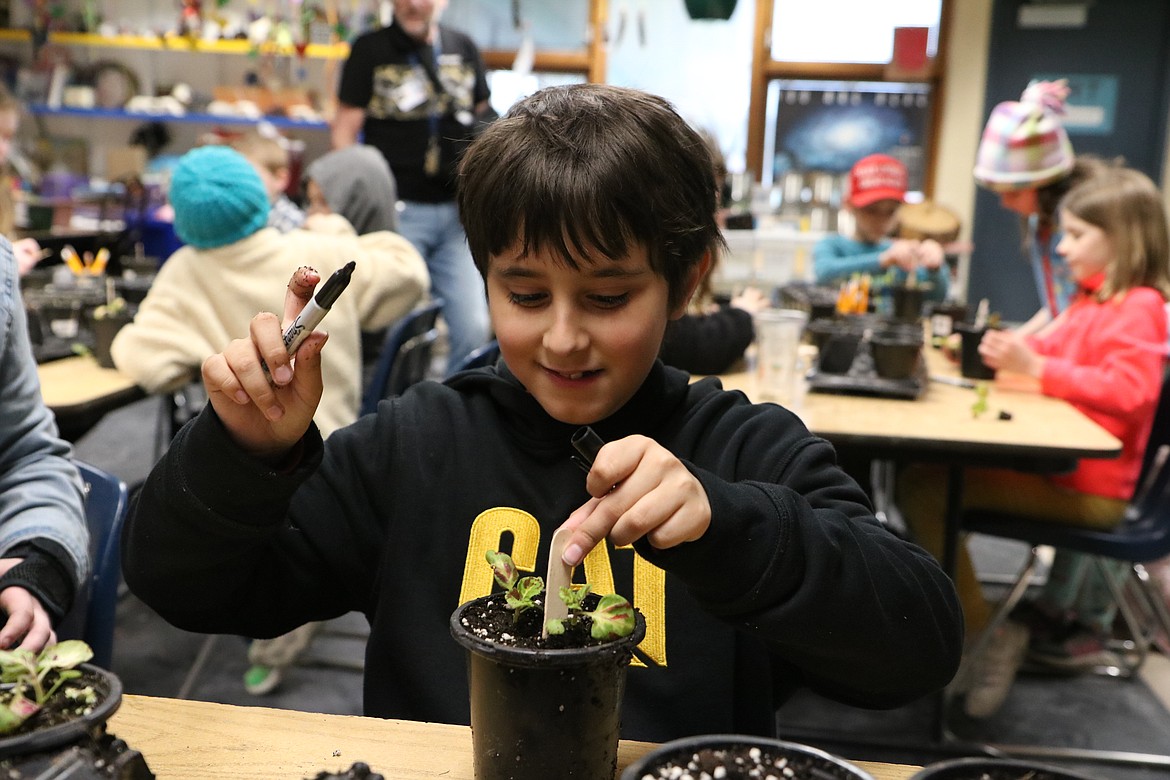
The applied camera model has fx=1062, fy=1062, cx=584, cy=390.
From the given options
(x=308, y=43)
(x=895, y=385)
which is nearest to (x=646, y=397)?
(x=895, y=385)

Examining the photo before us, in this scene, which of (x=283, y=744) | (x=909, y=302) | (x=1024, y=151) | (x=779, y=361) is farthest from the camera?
(x=1024, y=151)

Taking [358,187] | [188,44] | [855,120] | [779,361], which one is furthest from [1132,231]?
[188,44]

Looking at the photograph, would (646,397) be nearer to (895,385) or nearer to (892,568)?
(892,568)

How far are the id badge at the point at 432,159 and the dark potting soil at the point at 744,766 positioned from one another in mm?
3463

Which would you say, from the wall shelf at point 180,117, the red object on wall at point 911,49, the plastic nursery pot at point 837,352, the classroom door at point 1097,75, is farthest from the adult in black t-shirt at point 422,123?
the classroom door at point 1097,75

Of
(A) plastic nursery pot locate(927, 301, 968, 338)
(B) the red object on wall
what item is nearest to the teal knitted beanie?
(A) plastic nursery pot locate(927, 301, 968, 338)

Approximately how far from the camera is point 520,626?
0.70 m

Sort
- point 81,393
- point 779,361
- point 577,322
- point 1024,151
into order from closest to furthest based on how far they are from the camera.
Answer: point 577,322 → point 81,393 → point 779,361 → point 1024,151

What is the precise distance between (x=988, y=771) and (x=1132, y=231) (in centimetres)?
230

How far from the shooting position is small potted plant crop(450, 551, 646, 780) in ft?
2.09

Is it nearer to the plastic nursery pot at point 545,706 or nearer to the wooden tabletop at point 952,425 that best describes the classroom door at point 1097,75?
the wooden tabletop at point 952,425

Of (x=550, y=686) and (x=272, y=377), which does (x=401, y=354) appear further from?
(x=550, y=686)

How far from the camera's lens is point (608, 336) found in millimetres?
924

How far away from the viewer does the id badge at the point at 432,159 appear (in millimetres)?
3914
